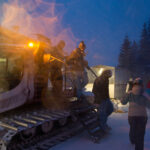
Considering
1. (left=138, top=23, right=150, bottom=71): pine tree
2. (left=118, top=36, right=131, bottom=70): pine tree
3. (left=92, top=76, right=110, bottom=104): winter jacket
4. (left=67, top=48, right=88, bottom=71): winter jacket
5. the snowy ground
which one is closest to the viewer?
the snowy ground

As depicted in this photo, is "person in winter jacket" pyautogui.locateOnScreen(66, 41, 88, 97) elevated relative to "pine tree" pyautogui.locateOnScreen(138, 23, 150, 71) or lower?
lower

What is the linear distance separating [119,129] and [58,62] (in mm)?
3218

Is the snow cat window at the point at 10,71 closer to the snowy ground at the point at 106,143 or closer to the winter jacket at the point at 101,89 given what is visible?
the snowy ground at the point at 106,143

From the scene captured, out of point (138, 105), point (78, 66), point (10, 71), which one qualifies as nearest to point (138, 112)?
point (138, 105)

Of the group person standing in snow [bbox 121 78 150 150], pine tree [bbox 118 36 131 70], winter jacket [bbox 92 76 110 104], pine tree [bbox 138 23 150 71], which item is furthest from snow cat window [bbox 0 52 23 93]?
pine tree [bbox 138 23 150 71]

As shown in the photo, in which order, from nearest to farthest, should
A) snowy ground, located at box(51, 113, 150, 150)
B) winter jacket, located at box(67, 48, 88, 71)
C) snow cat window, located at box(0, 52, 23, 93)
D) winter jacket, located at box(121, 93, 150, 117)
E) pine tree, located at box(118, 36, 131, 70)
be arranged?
snow cat window, located at box(0, 52, 23, 93) → winter jacket, located at box(121, 93, 150, 117) → snowy ground, located at box(51, 113, 150, 150) → winter jacket, located at box(67, 48, 88, 71) → pine tree, located at box(118, 36, 131, 70)

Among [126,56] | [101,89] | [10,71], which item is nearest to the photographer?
[10,71]

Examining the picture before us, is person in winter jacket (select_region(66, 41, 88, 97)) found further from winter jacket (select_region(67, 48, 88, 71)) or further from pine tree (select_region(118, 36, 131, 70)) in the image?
pine tree (select_region(118, 36, 131, 70))

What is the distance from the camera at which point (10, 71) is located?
4.53 m

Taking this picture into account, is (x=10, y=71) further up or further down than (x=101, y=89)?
further up

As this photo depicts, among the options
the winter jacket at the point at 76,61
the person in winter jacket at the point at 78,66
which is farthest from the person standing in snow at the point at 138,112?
the winter jacket at the point at 76,61

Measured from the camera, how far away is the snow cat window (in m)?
4.39

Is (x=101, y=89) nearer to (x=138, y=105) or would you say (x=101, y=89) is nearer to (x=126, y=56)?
(x=138, y=105)

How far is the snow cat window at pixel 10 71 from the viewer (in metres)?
4.39
